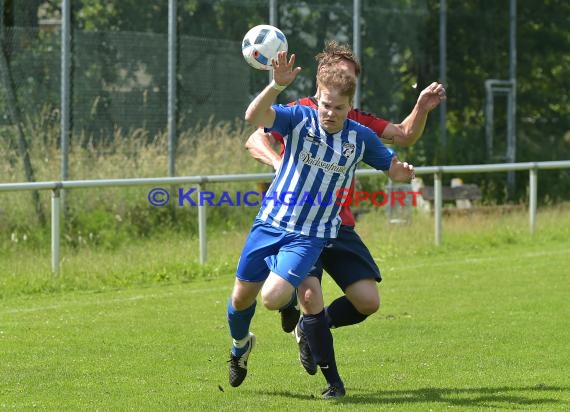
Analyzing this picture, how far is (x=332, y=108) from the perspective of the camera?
7.42m

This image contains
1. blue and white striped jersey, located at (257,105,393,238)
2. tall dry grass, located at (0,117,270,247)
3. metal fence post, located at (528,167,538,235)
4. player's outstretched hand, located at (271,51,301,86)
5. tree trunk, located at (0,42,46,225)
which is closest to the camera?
player's outstretched hand, located at (271,51,301,86)

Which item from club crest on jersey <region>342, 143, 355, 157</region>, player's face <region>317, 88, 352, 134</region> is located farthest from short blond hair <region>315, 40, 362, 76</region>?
club crest on jersey <region>342, 143, 355, 157</region>

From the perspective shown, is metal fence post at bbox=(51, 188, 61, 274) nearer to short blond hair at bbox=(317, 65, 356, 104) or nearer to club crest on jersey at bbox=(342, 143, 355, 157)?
club crest on jersey at bbox=(342, 143, 355, 157)

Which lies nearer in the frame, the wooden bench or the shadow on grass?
the shadow on grass

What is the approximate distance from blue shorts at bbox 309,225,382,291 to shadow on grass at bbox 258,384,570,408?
2.30 ft

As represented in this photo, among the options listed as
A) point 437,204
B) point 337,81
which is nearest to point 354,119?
point 337,81

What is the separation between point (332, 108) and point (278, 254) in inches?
36.2

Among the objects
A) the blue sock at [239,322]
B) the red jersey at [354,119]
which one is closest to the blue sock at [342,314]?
the red jersey at [354,119]

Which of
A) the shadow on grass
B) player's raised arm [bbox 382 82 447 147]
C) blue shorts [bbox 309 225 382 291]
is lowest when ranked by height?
the shadow on grass

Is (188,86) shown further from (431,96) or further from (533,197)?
(431,96)

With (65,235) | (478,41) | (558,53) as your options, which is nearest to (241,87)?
(65,235)

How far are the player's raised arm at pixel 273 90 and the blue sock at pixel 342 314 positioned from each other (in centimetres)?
155

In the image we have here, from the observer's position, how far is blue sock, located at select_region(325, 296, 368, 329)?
8.37 m

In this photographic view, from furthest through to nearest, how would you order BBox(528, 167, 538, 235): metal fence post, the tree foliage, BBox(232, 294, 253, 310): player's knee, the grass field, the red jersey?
the tree foliage → BBox(528, 167, 538, 235): metal fence post → the red jersey → BBox(232, 294, 253, 310): player's knee → the grass field
